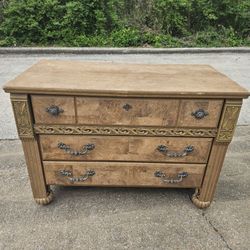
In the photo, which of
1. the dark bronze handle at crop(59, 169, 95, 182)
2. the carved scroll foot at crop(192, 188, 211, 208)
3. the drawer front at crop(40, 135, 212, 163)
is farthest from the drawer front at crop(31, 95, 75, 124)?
the carved scroll foot at crop(192, 188, 211, 208)

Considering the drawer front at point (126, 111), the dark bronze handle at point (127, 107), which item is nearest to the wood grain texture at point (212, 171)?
the drawer front at point (126, 111)

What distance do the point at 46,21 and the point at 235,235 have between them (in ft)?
21.9

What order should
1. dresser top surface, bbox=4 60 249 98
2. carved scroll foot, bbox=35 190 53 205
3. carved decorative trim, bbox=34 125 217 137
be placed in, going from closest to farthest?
1. dresser top surface, bbox=4 60 249 98
2. carved decorative trim, bbox=34 125 217 137
3. carved scroll foot, bbox=35 190 53 205

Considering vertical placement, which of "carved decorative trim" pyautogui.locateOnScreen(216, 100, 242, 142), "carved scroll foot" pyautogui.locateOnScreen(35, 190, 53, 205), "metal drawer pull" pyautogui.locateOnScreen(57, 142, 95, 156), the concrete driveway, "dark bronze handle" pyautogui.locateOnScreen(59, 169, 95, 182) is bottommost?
the concrete driveway

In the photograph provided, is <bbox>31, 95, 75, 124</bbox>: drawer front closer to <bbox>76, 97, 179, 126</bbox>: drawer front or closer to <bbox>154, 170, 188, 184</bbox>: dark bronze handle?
<bbox>76, 97, 179, 126</bbox>: drawer front

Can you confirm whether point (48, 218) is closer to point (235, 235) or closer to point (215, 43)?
point (235, 235)

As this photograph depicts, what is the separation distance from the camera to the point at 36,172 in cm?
197

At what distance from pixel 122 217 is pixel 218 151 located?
95cm

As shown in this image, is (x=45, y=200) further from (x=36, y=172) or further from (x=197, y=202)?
(x=197, y=202)

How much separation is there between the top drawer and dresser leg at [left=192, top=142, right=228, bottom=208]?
8.6 inches

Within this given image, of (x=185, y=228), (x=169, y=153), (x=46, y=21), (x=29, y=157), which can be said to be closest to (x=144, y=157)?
(x=169, y=153)

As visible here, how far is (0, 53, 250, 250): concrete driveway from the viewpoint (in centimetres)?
187

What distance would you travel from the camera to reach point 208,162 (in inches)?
76.7

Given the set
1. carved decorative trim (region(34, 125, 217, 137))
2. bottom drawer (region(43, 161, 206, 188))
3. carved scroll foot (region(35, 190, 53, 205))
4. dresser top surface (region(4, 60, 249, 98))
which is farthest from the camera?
carved scroll foot (region(35, 190, 53, 205))
